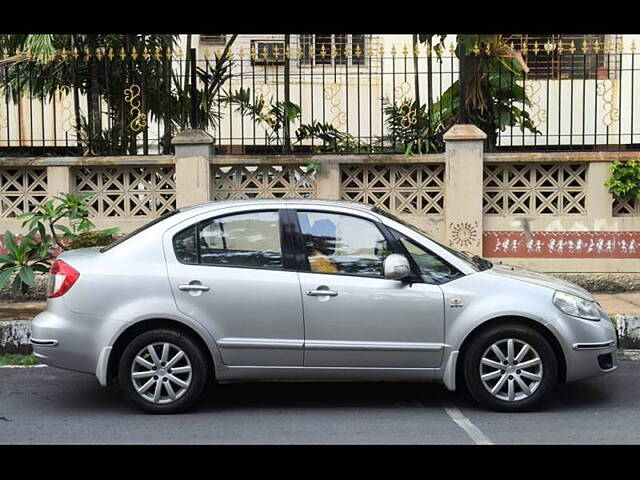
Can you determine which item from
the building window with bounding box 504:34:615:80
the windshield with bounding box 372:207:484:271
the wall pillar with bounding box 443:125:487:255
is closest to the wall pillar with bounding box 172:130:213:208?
the wall pillar with bounding box 443:125:487:255

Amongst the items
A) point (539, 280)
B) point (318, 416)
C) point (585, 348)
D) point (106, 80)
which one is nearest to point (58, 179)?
point (106, 80)

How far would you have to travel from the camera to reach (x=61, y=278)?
20.1 feet

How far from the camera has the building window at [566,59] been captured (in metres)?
10.6

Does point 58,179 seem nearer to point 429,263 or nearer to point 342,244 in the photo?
point 342,244

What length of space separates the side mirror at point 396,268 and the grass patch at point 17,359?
369 cm

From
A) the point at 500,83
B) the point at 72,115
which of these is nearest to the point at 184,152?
the point at 72,115

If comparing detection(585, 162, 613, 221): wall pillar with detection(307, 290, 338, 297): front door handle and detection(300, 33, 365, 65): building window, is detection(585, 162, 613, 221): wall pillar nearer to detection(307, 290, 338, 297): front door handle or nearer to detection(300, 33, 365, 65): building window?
detection(300, 33, 365, 65): building window

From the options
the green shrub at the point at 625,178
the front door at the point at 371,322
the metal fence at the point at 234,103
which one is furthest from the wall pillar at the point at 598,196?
the front door at the point at 371,322

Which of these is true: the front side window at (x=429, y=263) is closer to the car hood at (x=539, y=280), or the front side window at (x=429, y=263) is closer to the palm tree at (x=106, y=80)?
the car hood at (x=539, y=280)

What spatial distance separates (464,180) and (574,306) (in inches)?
170

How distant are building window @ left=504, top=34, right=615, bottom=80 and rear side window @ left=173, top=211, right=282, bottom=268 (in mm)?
5540

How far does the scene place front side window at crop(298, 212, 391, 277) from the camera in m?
6.14

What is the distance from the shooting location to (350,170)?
10.5 m

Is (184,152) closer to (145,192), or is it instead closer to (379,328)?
(145,192)
